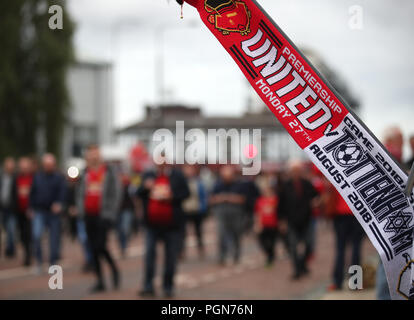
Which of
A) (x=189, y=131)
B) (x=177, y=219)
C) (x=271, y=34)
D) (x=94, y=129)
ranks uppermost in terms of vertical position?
(x=94, y=129)

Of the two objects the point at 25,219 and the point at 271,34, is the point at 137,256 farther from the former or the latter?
the point at 271,34

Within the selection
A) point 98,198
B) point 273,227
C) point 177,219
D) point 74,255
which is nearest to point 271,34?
point 177,219

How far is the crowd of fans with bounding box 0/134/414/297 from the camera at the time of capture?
26.1 feet

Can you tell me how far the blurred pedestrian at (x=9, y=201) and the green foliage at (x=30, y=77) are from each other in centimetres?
1573

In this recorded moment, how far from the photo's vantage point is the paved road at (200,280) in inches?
317

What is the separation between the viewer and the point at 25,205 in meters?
11.9

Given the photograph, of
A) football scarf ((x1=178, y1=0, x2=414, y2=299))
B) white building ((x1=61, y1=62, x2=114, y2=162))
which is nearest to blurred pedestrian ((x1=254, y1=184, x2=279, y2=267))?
football scarf ((x1=178, y1=0, x2=414, y2=299))

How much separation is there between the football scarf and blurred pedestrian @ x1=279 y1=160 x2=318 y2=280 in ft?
21.2

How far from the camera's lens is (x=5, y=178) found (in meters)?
12.6

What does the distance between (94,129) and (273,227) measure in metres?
35.1

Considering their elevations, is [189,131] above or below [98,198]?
above

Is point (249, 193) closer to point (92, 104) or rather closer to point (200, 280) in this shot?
point (200, 280)

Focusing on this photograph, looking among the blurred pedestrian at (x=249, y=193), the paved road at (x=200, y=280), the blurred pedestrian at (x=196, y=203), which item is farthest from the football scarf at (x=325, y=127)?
the blurred pedestrian at (x=196, y=203)

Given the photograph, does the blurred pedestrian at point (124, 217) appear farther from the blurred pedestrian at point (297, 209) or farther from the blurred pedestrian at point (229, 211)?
the blurred pedestrian at point (297, 209)
